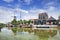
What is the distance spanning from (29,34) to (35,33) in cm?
14

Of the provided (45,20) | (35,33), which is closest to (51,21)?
(45,20)

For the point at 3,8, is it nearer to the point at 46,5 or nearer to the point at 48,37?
the point at 46,5

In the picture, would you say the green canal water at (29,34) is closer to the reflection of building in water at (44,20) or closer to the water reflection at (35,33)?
the water reflection at (35,33)

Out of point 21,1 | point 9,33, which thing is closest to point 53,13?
point 21,1

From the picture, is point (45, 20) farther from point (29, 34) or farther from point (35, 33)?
point (29, 34)

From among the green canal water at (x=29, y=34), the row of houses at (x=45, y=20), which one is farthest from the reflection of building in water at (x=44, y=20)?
the green canal water at (x=29, y=34)

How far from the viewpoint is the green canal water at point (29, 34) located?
3385mm

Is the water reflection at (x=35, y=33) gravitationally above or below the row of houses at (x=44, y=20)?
below

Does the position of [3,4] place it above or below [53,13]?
above

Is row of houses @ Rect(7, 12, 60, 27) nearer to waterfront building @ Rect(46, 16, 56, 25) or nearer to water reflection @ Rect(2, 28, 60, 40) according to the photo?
waterfront building @ Rect(46, 16, 56, 25)

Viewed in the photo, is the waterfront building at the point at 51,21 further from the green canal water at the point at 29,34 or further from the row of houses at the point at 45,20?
the green canal water at the point at 29,34

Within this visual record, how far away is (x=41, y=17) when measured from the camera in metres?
3.37

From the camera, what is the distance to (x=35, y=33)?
11.3 feet

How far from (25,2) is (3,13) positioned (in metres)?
0.59
